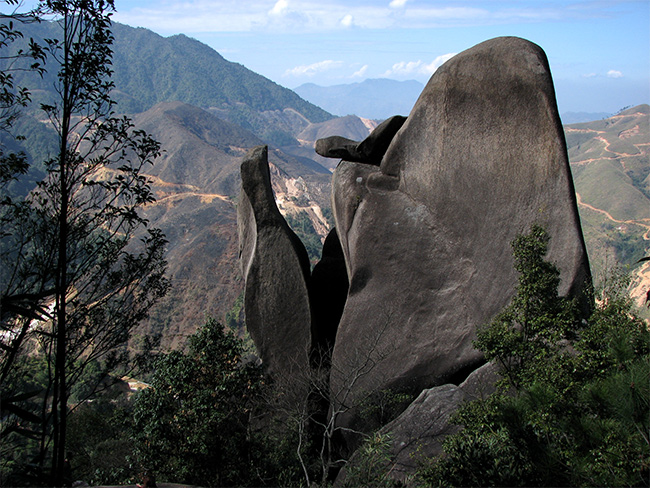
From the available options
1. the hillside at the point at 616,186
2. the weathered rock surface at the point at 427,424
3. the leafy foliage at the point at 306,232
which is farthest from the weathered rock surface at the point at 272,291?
the leafy foliage at the point at 306,232

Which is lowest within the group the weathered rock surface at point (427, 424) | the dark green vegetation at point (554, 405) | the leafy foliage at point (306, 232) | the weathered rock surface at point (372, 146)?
the leafy foliage at point (306, 232)

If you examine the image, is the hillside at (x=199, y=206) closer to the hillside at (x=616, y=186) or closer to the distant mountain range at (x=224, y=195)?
the distant mountain range at (x=224, y=195)

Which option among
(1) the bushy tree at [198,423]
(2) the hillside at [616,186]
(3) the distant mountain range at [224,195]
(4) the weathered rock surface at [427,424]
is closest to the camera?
(4) the weathered rock surface at [427,424]

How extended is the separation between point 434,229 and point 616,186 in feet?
335

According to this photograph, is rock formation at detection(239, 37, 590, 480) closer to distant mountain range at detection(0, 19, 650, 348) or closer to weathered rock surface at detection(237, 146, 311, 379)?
weathered rock surface at detection(237, 146, 311, 379)

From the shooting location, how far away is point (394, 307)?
35.4 ft

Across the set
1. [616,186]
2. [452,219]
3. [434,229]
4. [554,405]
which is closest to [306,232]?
[616,186]

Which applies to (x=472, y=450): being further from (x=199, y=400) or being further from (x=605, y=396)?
(x=199, y=400)

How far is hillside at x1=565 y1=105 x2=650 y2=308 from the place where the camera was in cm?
7606

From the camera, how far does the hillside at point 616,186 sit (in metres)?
76.1

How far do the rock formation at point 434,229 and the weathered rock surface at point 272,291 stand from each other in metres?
0.02

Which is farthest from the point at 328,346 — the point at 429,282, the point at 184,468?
the point at 184,468

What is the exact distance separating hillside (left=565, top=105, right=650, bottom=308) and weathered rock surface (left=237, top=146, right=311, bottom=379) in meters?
49.6

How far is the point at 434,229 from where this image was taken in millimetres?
10578
